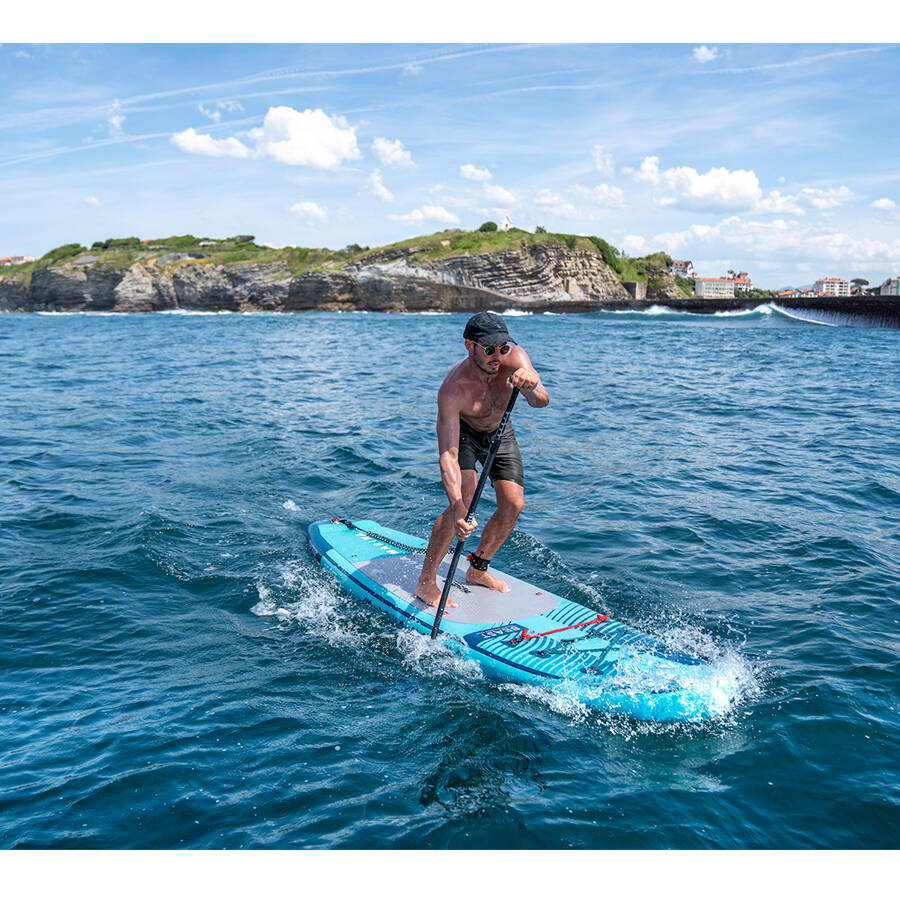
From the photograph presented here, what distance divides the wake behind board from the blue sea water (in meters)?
0.17

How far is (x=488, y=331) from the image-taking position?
5906 mm

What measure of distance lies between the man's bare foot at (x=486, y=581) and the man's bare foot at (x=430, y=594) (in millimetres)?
402

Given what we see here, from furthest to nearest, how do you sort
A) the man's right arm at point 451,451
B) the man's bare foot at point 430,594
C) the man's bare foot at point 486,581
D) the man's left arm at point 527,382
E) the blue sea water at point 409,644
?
1. the man's bare foot at point 486,581
2. the man's bare foot at point 430,594
3. the man's right arm at point 451,451
4. the man's left arm at point 527,382
5. the blue sea water at point 409,644

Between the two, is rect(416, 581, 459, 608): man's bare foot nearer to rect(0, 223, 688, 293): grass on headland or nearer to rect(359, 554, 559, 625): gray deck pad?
rect(359, 554, 559, 625): gray deck pad

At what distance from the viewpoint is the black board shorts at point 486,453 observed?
6.56 metres

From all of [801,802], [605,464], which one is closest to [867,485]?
[605,464]

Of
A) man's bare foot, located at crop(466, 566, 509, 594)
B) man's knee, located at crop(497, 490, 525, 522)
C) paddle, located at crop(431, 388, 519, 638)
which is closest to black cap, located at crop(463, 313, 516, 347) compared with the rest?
paddle, located at crop(431, 388, 519, 638)

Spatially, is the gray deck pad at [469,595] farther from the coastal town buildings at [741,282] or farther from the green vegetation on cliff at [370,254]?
the coastal town buildings at [741,282]

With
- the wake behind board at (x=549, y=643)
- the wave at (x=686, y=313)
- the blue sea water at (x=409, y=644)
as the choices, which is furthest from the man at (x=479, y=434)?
the wave at (x=686, y=313)

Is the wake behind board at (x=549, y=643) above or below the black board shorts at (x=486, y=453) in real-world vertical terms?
below

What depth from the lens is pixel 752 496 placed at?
1037cm

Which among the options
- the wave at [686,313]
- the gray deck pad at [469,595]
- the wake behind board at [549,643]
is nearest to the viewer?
the wake behind board at [549,643]

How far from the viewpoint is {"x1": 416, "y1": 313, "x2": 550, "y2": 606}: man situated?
5938 mm

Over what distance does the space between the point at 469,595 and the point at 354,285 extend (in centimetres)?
9599
